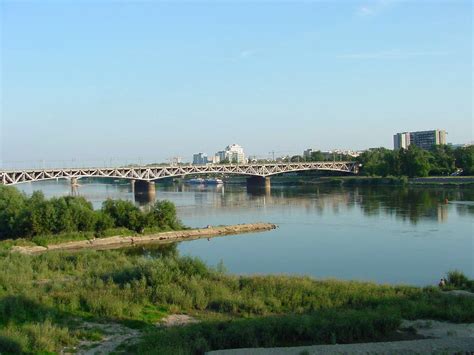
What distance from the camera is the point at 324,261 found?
24.7m

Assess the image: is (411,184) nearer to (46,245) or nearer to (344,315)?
(46,245)

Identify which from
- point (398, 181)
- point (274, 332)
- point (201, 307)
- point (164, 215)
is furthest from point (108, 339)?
point (398, 181)

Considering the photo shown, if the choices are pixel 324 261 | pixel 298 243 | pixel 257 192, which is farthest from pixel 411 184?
pixel 324 261

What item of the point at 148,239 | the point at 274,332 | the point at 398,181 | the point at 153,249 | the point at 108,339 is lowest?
the point at 153,249

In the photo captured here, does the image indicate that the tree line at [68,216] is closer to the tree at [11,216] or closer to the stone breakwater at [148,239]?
Result: the tree at [11,216]

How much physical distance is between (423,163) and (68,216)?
6222 centimetres

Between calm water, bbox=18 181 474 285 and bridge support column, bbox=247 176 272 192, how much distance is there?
32.5 metres

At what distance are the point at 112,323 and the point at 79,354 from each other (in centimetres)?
203

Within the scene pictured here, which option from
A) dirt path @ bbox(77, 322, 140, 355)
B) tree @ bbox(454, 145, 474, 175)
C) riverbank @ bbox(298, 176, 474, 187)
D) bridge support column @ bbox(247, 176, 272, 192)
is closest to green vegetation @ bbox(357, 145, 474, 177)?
tree @ bbox(454, 145, 474, 175)

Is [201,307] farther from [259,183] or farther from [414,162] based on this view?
[259,183]

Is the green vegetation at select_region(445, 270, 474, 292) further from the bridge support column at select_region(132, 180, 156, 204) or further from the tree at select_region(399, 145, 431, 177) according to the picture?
the tree at select_region(399, 145, 431, 177)

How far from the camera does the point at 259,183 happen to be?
89438mm

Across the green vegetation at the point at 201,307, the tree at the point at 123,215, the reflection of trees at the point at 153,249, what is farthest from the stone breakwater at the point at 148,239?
the green vegetation at the point at 201,307

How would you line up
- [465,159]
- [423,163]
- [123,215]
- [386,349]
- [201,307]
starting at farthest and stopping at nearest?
[465,159] < [423,163] < [123,215] < [201,307] < [386,349]
